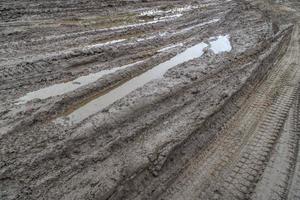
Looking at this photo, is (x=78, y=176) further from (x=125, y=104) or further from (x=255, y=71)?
(x=255, y=71)

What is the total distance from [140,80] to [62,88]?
223 centimetres

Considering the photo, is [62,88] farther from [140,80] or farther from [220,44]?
[220,44]

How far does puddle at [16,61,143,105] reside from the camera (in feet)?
25.0

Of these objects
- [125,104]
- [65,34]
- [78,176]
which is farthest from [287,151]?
[65,34]

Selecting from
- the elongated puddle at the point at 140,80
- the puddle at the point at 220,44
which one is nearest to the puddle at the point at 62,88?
the elongated puddle at the point at 140,80

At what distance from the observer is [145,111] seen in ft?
23.5

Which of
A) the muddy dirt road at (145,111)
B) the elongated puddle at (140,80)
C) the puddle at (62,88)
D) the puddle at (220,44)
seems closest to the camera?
the muddy dirt road at (145,111)

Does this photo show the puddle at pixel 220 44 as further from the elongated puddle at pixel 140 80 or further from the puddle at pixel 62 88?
the puddle at pixel 62 88

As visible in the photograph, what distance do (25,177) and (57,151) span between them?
0.75m

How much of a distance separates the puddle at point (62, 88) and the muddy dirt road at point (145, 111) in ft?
0.10

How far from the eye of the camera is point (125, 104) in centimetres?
732

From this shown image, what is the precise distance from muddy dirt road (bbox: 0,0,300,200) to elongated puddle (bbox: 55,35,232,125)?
0.13ft

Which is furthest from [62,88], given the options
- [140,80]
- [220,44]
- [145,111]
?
[220,44]

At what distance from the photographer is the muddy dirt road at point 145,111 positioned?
17.1 feet
